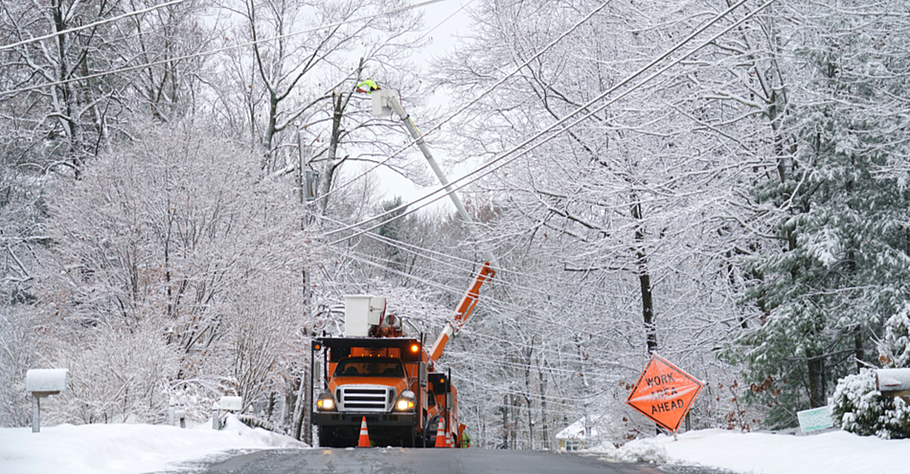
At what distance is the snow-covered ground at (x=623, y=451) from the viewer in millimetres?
7441

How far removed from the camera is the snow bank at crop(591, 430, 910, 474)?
7648 millimetres

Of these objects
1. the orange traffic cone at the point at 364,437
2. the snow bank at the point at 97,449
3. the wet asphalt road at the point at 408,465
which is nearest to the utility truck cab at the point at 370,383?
the orange traffic cone at the point at 364,437

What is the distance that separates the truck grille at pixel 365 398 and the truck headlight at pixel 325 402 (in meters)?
0.13

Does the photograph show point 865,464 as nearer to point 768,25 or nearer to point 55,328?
point 768,25

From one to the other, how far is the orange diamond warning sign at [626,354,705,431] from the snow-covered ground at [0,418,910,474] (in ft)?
1.35

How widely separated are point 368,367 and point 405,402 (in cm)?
113

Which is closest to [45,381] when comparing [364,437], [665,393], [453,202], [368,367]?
[364,437]

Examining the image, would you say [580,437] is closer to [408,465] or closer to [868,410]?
[868,410]

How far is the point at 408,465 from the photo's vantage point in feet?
30.1

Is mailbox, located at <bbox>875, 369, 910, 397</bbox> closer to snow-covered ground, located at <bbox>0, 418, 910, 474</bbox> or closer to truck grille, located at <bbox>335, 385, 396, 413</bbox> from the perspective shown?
snow-covered ground, located at <bbox>0, 418, 910, 474</bbox>

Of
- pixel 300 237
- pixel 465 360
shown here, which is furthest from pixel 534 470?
pixel 465 360

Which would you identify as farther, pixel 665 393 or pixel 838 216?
pixel 838 216

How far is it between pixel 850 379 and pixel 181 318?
15341 millimetres

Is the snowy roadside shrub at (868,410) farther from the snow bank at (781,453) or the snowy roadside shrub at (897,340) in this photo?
the snowy roadside shrub at (897,340)
